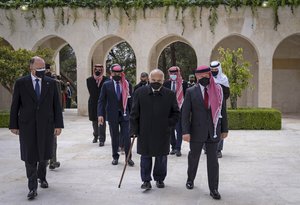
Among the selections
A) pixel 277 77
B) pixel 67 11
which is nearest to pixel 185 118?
pixel 67 11

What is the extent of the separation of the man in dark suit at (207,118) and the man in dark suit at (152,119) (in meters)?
0.38

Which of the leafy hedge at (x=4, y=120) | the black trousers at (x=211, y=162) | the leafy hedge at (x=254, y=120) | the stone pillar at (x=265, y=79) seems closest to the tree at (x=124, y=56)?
the stone pillar at (x=265, y=79)

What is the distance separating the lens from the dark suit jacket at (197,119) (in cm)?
593

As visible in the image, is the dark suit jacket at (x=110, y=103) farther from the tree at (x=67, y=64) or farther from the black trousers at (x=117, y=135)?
the tree at (x=67, y=64)

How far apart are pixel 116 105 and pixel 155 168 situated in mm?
2267

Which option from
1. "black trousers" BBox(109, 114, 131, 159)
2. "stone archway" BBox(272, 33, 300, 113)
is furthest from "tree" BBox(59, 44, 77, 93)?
"black trousers" BBox(109, 114, 131, 159)

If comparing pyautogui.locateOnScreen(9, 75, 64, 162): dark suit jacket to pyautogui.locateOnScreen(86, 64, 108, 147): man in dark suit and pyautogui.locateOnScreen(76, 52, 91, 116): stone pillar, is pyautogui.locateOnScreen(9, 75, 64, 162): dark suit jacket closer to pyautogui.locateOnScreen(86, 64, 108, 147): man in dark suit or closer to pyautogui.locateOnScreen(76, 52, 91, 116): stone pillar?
pyautogui.locateOnScreen(86, 64, 108, 147): man in dark suit

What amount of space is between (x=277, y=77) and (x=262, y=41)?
15.2 feet

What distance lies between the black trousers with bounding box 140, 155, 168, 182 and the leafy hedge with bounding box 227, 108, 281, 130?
819 cm

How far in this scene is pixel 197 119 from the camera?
5.98m

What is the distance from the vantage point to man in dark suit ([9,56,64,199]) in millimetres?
5852

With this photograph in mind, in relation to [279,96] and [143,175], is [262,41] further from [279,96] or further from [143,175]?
[143,175]

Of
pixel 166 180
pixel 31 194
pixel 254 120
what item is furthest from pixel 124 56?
pixel 31 194

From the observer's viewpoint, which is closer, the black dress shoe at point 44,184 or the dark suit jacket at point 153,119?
the dark suit jacket at point 153,119
